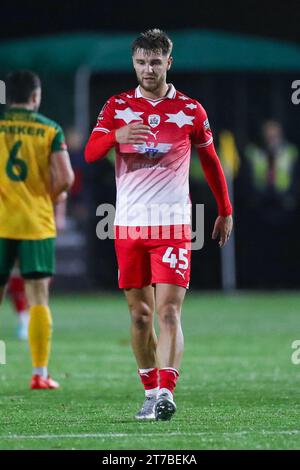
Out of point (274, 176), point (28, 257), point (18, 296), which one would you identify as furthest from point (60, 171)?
point (274, 176)

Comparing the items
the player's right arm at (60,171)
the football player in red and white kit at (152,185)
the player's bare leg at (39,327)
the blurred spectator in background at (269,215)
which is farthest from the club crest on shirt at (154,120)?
the blurred spectator in background at (269,215)

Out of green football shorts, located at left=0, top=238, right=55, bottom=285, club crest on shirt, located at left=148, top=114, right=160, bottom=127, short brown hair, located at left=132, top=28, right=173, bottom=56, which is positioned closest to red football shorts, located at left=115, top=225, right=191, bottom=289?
club crest on shirt, located at left=148, top=114, right=160, bottom=127

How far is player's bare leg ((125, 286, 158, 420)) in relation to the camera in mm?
7898

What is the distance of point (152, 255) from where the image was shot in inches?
308

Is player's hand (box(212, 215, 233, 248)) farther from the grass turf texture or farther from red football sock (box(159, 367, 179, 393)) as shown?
the grass turf texture

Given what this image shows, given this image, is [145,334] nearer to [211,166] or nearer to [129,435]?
[211,166]

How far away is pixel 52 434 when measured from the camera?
23.0 feet

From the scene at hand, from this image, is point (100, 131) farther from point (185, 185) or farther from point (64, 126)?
point (64, 126)

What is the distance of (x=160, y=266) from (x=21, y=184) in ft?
7.96

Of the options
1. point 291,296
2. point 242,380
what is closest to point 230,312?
point 291,296

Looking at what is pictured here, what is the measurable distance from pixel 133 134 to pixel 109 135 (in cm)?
22

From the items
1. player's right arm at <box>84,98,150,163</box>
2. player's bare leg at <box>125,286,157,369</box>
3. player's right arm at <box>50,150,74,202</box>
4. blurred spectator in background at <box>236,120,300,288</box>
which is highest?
player's right arm at <box>84,98,150,163</box>

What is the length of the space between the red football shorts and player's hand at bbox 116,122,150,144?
542 millimetres
